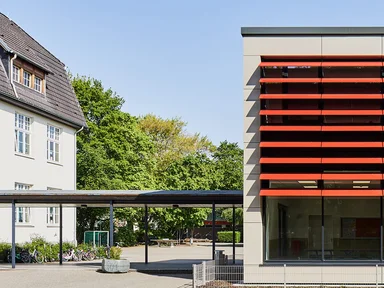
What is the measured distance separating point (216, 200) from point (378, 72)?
28.4 feet

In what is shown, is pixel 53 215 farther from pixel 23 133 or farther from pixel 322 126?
pixel 322 126

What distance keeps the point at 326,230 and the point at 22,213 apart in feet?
63.0

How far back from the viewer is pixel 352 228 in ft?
78.8

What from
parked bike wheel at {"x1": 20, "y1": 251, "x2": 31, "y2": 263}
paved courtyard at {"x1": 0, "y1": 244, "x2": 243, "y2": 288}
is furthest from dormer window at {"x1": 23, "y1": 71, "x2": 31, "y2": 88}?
paved courtyard at {"x1": 0, "y1": 244, "x2": 243, "y2": 288}

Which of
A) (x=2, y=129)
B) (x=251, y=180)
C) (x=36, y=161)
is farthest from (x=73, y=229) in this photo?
(x=251, y=180)

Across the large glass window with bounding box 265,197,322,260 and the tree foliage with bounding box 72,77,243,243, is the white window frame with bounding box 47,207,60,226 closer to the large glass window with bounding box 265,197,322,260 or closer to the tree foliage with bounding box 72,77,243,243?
the tree foliage with bounding box 72,77,243,243

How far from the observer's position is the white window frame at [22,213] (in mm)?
38216

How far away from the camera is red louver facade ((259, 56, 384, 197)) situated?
24031 mm

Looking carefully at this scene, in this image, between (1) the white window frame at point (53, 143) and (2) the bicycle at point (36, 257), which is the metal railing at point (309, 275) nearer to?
(2) the bicycle at point (36, 257)

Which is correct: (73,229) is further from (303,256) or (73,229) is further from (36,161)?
(303,256)

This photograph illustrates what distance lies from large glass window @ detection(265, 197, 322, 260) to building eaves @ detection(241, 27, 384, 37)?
201 inches

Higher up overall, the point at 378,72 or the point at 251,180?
the point at 378,72

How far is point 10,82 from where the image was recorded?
37.4 m

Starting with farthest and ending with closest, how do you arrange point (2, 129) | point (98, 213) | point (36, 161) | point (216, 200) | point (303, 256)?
point (98, 213)
point (36, 161)
point (2, 129)
point (216, 200)
point (303, 256)
